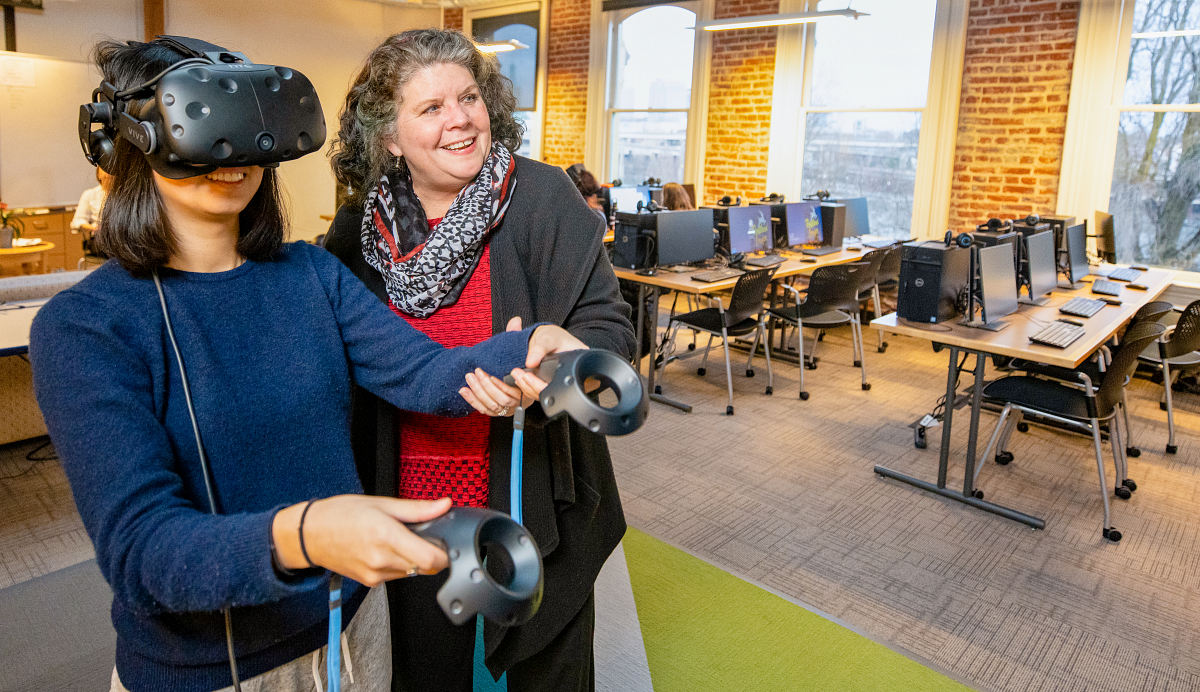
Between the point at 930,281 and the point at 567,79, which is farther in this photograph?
the point at 567,79

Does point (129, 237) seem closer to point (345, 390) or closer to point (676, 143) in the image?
point (345, 390)

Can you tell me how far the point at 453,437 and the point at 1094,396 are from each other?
2967 mm

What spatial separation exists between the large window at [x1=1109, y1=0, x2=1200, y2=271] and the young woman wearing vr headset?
6617 millimetres

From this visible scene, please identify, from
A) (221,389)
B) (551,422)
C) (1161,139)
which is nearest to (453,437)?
(551,422)

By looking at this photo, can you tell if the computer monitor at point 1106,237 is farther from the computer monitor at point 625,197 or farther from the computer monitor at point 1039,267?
the computer monitor at point 625,197

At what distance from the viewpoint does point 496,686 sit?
1847mm

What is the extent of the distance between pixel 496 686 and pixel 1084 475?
334 cm

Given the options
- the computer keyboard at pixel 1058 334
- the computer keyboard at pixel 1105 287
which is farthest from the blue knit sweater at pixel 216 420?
the computer keyboard at pixel 1105 287

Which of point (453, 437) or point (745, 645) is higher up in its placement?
point (453, 437)

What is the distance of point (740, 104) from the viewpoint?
7.95 metres

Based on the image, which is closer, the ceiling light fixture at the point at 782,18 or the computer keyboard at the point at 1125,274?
the computer keyboard at the point at 1125,274

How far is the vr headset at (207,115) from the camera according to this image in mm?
755

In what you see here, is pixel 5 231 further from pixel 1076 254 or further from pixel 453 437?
pixel 1076 254

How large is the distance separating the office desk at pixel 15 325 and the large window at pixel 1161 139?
6.95 m
